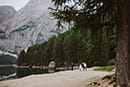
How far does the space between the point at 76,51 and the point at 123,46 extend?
93.1m

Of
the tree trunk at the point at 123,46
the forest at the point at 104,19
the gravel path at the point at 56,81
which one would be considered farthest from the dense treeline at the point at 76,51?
the gravel path at the point at 56,81

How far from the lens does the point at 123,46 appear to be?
13.1 metres

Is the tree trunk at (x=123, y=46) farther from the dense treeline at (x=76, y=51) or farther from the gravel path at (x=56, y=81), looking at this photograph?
the gravel path at (x=56, y=81)

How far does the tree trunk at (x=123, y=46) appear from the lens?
1293cm

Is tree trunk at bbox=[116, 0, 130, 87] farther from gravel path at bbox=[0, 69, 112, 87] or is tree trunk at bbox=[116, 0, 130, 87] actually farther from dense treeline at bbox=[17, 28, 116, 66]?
gravel path at bbox=[0, 69, 112, 87]

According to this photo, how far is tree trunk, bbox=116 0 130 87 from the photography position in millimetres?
12930

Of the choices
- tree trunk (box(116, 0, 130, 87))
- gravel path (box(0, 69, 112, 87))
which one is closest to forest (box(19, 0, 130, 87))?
tree trunk (box(116, 0, 130, 87))

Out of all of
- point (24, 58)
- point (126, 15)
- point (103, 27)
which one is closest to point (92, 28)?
point (103, 27)

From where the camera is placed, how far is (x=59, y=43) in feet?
A: 397

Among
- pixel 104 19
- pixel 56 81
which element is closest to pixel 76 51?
pixel 56 81

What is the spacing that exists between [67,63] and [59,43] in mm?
15030

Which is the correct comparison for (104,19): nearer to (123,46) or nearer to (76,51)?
(123,46)

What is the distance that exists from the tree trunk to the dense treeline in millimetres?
2323

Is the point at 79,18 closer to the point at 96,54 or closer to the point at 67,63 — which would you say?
the point at 96,54
